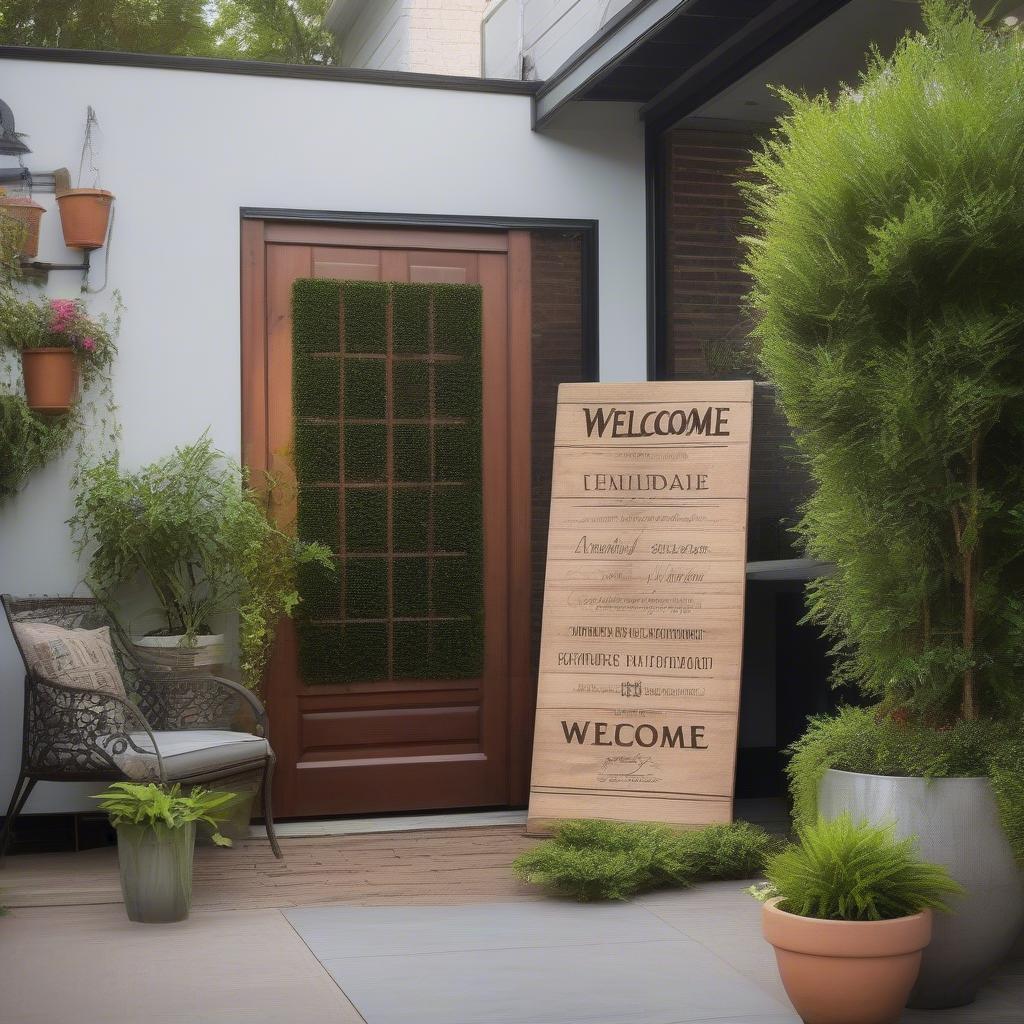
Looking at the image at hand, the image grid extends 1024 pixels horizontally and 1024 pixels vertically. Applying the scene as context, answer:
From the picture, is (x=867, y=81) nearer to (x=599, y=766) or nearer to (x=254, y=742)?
(x=599, y=766)

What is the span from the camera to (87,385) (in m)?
5.45

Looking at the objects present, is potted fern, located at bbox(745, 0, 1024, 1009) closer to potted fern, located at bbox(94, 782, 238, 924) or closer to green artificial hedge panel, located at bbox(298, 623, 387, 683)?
potted fern, located at bbox(94, 782, 238, 924)

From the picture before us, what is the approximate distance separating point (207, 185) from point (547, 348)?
1540 mm

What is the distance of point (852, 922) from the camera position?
296 cm

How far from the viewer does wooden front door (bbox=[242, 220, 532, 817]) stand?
18.7 ft

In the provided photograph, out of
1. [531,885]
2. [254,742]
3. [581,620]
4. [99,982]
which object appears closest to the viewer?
[99,982]

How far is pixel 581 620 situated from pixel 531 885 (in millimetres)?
1069

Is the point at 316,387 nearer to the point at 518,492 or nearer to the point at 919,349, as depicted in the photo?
the point at 518,492

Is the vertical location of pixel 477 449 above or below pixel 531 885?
above

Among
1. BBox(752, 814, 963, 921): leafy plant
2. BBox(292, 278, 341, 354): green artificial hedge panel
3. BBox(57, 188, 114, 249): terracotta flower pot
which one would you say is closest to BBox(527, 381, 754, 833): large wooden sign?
BBox(292, 278, 341, 354): green artificial hedge panel

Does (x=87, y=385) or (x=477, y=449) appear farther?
(x=477, y=449)

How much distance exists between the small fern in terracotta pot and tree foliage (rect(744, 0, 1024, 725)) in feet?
9.37

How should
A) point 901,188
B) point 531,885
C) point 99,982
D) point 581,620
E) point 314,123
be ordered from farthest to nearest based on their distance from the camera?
1. point 314,123
2. point 581,620
3. point 531,885
4. point 99,982
5. point 901,188

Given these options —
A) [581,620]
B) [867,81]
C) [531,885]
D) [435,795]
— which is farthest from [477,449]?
[867,81]
